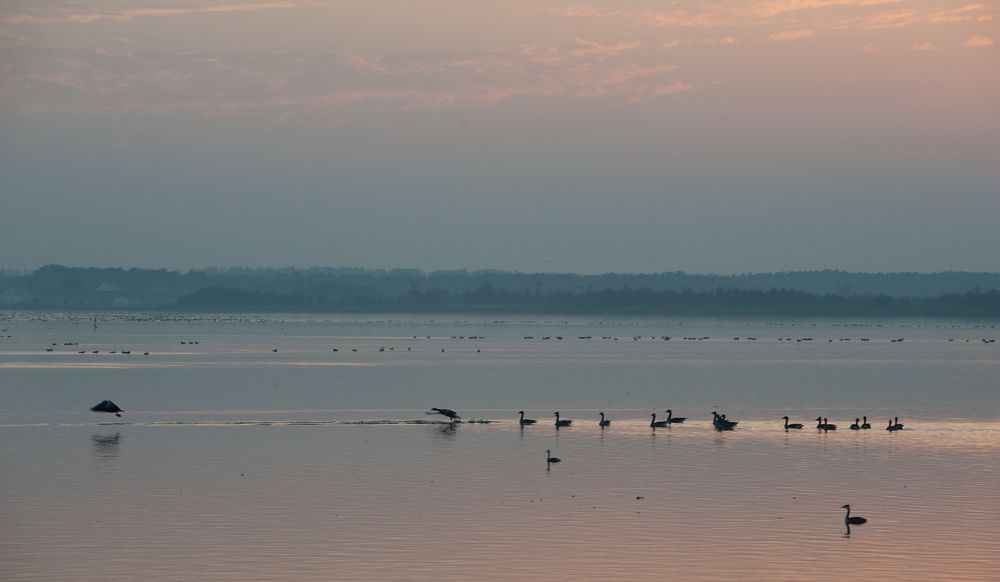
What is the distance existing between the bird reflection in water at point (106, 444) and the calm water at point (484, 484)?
120 millimetres

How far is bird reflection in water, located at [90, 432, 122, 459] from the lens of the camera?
123ft

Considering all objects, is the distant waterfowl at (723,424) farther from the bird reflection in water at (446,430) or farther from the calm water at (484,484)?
the bird reflection in water at (446,430)

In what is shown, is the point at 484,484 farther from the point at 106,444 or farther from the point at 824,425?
the point at 824,425

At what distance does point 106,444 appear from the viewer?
4031cm

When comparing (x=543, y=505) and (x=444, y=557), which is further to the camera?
(x=543, y=505)

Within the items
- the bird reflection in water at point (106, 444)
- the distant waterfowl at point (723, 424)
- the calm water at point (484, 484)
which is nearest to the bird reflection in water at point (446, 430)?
the calm water at point (484, 484)

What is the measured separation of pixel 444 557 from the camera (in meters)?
23.3

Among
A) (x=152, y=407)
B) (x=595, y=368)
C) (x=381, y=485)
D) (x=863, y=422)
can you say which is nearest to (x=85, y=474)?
(x=381, y=485)

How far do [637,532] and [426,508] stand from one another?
4.74 metres

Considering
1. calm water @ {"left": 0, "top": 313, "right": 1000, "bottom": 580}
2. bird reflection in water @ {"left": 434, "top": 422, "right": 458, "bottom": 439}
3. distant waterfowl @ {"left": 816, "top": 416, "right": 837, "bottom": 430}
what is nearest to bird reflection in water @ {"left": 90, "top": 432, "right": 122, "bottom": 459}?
calm water @ {"left": 0, "top": 313, "right": 1000, "bottom": 580}

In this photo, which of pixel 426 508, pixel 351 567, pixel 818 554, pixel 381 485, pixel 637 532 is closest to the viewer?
pixel 351 567

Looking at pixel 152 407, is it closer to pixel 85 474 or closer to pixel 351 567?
pixel 85 474

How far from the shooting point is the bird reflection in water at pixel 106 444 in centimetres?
3762

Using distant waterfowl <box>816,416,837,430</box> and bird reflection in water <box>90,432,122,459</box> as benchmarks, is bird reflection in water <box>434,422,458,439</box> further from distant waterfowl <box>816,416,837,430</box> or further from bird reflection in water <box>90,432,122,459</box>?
distant waterfowl <box>816,416,837,430</box>
